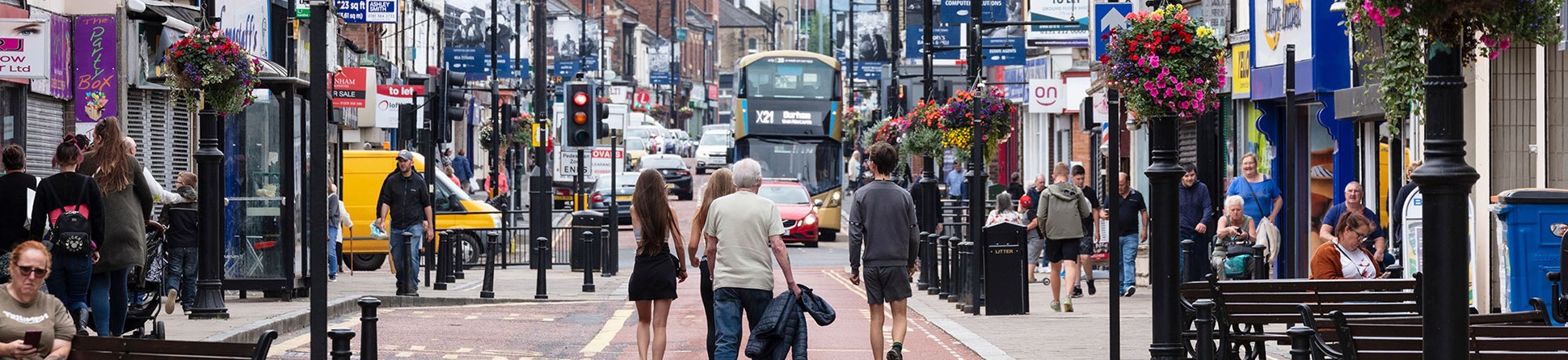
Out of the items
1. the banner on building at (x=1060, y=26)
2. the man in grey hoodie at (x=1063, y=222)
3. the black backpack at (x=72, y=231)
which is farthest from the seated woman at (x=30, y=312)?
the banner on building at (x=1060, y=26)

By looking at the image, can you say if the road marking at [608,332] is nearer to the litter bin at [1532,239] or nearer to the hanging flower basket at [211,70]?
the hanging flower basket at [211,70]

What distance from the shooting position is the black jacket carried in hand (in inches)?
446

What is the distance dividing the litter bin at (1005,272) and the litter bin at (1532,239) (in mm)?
5687

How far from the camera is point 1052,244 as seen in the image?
810 inches

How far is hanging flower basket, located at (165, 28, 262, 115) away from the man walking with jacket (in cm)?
627

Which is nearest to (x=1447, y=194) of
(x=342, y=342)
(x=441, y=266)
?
(x=342, y=342)

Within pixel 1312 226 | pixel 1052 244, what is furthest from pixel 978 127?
pixel 1312 226

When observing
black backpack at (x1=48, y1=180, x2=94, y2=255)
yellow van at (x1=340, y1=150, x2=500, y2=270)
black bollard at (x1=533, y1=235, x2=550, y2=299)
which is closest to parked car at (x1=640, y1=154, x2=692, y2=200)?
yellow van at (x1=340, y1=150, x2=500, y2=270)

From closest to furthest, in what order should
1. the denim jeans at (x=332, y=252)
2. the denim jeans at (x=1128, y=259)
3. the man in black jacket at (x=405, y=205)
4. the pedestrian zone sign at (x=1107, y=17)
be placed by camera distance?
the pedestrian zone sign at (x=1107, y=17), the denim jeans at (x=1128, y=259), the man in black jacket at (x=405, y=205), the denim jeans at (x=332, y=252)

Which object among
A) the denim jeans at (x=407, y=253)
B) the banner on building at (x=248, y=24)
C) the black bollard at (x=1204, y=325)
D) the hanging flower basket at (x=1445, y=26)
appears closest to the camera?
the hanging flower basket at (x=1445, y=26)

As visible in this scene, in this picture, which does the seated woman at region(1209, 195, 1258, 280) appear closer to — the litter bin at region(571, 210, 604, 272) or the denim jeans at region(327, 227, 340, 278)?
the denim jeans at region(327, 227, 340, 278)

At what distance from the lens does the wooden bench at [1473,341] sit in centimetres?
767

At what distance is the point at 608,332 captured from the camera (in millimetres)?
16688

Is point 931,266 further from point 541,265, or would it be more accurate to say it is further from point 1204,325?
point 1204,325
